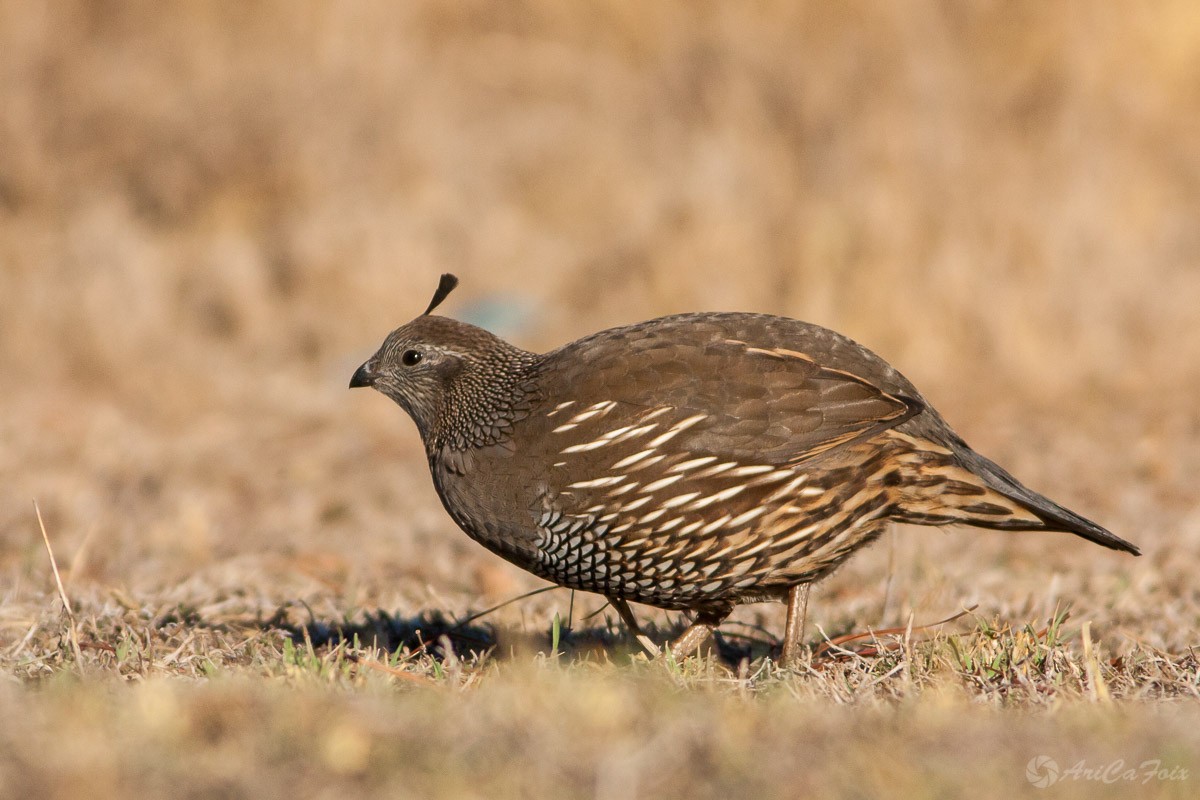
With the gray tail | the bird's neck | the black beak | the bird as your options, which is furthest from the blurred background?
the bird

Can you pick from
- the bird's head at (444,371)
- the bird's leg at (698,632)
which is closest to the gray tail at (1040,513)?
the bird's leg at (698,632)

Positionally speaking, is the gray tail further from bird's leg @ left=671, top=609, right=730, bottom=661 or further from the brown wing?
bird's leg @ left=671, top=609, right=730, bottom=661

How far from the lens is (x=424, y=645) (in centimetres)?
416

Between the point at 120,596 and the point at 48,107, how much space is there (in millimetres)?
5597

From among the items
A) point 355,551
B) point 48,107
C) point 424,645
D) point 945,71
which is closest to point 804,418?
point 424,645

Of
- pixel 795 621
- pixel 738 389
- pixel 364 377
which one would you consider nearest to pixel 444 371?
pixel 364 377

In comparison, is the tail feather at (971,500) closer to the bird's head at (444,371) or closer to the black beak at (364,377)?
the bird's head at (444,371)

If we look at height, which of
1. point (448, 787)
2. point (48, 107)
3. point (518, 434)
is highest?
point (48, 107)

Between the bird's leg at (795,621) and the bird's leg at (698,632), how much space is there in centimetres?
23

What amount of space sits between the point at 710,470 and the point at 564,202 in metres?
5.98

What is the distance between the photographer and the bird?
4.10m

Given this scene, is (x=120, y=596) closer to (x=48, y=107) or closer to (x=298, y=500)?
(x=298, y=500)

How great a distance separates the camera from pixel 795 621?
4277 millimetres

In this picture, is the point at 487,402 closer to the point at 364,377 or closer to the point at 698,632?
the point at 364,377
